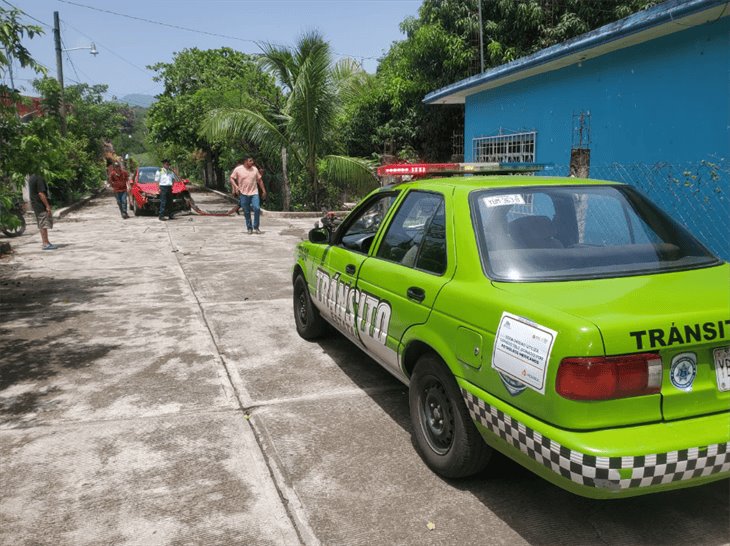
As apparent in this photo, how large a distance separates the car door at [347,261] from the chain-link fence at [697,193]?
3.82m

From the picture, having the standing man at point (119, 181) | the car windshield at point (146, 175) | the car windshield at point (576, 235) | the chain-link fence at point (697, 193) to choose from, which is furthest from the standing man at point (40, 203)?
the car windshield at point (576, 235)

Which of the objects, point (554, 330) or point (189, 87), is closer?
point (554, 330)

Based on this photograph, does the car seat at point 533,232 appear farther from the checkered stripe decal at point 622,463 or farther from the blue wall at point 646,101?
the blue wall at point 646,101

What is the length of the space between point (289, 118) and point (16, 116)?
40.4 feet

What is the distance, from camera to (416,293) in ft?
11.4

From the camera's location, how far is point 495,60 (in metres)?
17.1

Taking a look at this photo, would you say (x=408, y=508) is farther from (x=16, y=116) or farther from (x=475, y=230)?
(x=16, y=116)

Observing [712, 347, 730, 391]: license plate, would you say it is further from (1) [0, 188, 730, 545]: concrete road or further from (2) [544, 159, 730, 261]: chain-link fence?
Result: (2) [544, 159, 730, 261]: chain-link fence

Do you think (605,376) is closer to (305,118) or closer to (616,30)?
(616,30)

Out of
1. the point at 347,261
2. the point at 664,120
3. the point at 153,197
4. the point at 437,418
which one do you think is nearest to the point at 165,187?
the point at 153,197

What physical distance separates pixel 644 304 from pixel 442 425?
1.28m

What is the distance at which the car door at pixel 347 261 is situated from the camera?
446cm

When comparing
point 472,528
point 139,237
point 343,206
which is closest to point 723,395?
point 472,528

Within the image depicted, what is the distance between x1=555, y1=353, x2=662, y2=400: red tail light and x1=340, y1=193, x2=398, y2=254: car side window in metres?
2.19
